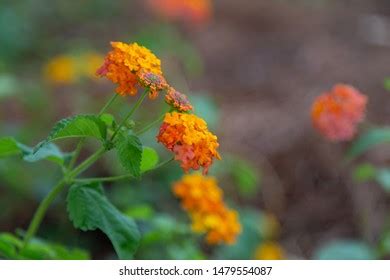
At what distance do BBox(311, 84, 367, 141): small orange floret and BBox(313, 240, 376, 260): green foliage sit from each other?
60cm

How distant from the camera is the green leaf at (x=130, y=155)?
115 cm

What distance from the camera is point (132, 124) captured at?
1196mm

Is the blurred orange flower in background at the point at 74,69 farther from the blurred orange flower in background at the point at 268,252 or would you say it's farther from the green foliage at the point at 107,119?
the green foliage at the point at 107,119

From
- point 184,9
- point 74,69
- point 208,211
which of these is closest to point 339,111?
point 208,211

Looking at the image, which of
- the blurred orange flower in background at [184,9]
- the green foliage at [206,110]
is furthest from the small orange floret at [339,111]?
the blurred orange flower in background at [184,9]

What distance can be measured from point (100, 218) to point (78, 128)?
0.18 meters

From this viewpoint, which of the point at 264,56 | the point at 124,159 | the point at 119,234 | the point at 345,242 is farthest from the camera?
the point at 264,56

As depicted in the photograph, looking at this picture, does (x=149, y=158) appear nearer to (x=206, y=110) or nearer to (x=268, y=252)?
(x=268, y=252)

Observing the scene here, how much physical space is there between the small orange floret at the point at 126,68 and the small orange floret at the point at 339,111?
19.7 inches

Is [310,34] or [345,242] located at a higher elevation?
[310,34]

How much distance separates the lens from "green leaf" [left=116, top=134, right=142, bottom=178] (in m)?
1.15

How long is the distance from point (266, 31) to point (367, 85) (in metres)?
1.12
